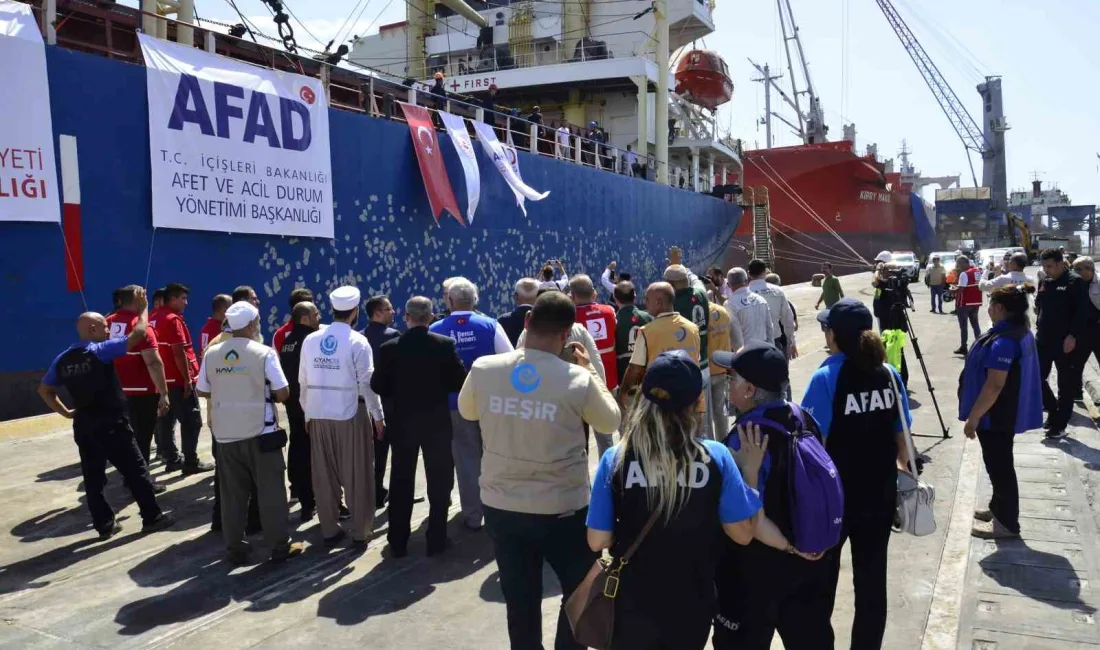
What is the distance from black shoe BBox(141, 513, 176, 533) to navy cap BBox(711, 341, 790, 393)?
471cm

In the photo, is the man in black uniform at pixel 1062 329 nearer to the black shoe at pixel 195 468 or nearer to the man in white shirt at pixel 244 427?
the man in white shirt at pixel 244 427

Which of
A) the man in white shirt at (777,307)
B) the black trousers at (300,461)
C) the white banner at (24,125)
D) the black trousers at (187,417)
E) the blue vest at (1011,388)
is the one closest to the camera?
the blue vest at (1011,388)

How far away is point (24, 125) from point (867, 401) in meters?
8.33

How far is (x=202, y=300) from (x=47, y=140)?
8.09ft

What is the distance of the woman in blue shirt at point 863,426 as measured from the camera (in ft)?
10.4

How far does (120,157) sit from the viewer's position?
8.91 m

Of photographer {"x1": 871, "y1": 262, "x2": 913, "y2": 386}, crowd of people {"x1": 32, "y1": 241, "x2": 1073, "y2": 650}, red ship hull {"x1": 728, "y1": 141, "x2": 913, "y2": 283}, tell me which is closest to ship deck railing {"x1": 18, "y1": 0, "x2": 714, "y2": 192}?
crowd of people {"x1": 32, "y1": 241, "x2": 1073, "y2": 650}

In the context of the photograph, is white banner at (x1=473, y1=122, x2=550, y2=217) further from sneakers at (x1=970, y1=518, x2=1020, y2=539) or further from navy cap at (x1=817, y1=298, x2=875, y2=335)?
navy cap at (x1=817, y1=298, x2=875, y2=335)

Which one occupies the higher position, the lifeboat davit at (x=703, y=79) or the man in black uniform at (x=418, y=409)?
the lifeboat davit at (x=703, y=79)

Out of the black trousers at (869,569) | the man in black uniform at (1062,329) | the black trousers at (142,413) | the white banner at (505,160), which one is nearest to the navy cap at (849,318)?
the black trousers at (869,569)

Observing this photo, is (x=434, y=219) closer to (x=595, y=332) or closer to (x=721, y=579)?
(x=595, y=332)

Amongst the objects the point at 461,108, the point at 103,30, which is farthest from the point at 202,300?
the point at 461,108

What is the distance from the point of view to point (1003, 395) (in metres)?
4.68

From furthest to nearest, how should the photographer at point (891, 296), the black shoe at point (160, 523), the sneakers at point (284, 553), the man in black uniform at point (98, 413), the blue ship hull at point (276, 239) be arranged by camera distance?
1. the photographer at point (891, 296)
2. the blue ship hull at point (276, 239)
3. the black shoe at point (160, 523)
4. the man in black uniform at point (98, 413)
5. the sneakers at point (284, 553)
